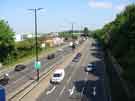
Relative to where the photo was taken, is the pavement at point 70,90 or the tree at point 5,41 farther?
the tree at point 5,41

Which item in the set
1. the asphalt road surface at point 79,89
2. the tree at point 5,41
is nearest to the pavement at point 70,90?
the asphalt road surface at point 79,89

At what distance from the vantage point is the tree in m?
80.5

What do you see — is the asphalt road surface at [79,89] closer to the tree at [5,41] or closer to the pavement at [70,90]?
the pavement at [70,90]

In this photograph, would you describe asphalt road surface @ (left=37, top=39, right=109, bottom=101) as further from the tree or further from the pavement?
the tree

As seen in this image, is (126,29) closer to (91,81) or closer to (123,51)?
(123,51)

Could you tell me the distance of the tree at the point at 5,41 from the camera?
80500mm

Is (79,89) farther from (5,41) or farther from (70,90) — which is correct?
(5,41)

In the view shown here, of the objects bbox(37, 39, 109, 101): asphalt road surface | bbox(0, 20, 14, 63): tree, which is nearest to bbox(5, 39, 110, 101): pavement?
bbox(37, 39, 109, 101): asphalt road surface

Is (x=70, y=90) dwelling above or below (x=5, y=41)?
below

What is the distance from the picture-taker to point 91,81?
5200 cm

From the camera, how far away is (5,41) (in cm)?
8094

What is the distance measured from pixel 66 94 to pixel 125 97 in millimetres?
8068

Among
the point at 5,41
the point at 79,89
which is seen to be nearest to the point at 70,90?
the point at 79,89

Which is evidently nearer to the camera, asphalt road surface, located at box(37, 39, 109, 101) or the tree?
asphalt road surface, located at box(37, 39, 109, 101)
